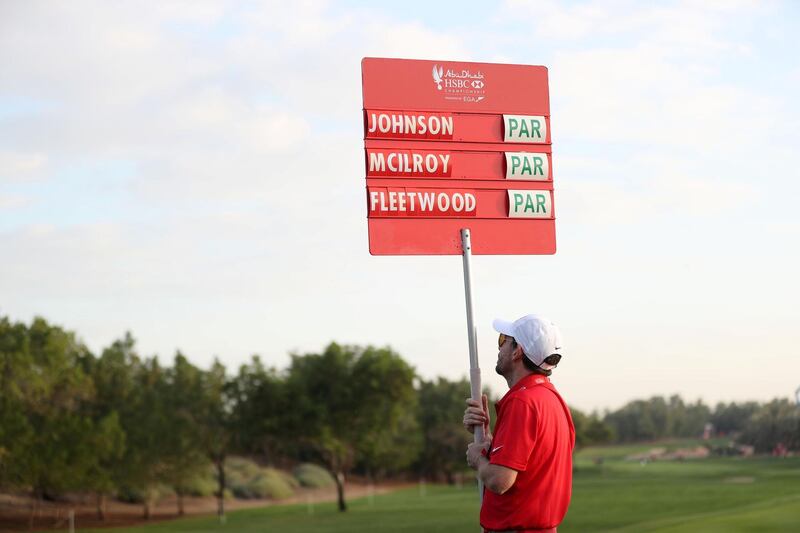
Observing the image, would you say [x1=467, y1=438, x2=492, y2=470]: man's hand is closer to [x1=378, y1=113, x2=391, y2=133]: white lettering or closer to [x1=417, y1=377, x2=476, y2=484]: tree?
[x1=378, y1=113, x2=391, y2=133]: white lettering

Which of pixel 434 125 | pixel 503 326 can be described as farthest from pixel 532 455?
pixel 434 125

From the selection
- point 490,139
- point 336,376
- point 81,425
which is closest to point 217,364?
point 336,376

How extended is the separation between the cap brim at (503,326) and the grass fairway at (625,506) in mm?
14300

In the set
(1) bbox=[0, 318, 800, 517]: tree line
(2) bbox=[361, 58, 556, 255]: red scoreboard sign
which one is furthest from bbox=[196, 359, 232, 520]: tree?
(2) bbox=[361, 58, 556, 255]: red scoreboard sign

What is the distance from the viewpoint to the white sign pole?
256 inches

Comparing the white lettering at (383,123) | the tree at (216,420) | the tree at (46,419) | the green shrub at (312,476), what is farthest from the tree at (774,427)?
the white lettering at (383,123)

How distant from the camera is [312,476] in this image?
81438 mm

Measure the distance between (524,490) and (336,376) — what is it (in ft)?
183

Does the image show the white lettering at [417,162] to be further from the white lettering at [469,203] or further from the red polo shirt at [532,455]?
the red polo shirt at [532,455]

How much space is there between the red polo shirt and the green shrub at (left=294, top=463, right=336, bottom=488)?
251ft

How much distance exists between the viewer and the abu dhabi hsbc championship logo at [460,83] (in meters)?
8.02

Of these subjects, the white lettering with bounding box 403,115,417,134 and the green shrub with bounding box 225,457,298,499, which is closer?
the white lettering with bounding box 403,115,417,134

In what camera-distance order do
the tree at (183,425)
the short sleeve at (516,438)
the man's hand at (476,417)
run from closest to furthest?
1. the short sleeve at (516,438)
2. the man's hand at (476,417)
3. the tree at (183,425)

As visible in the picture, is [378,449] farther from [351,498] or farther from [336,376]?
[351,498]
